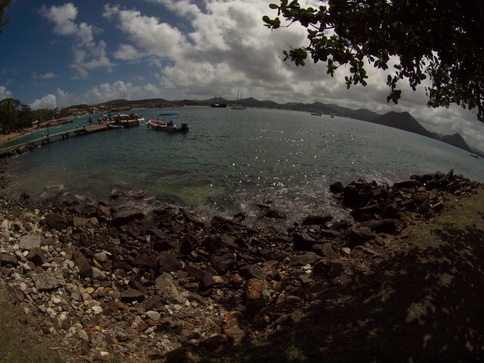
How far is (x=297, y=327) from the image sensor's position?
6.06 meters

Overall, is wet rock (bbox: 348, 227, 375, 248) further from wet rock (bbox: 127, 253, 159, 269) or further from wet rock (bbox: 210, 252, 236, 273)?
wet rock (bbox: 127, 253, 159, 269)

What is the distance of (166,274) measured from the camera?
28.5 ft

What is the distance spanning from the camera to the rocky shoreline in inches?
233

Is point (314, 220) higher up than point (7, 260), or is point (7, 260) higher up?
point (7, 260)

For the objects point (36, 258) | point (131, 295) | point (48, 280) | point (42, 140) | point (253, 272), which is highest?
point (42, 140)

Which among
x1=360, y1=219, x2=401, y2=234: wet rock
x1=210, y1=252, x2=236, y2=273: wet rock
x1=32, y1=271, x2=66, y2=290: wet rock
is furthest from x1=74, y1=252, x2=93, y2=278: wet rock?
x1=360, y1=219, x2=401, y2=234: wet rock

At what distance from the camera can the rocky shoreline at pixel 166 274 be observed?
19.4ft

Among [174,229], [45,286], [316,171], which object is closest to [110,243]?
[174,229]

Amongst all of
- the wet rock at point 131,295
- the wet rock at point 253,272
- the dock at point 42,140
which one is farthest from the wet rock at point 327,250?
the dock at point 42,140

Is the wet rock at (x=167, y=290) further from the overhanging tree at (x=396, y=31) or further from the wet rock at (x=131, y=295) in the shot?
the overhanging tree at (x=396, y=31)

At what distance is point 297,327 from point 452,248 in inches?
274

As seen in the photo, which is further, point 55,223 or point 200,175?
point 200,175

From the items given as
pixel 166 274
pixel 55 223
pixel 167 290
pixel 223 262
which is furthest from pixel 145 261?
pixel 55 223

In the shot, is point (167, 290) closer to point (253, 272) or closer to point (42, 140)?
point (253, 272)
